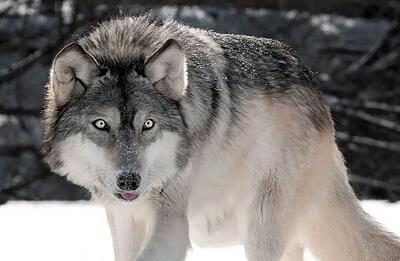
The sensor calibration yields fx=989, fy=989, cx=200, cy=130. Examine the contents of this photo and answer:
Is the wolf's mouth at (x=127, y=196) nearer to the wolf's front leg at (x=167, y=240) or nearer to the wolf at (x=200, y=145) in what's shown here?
the wolf at (x=200, y=145)

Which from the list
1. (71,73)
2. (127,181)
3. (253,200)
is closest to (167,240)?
(127,181)

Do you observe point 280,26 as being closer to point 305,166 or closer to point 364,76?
point 364,76

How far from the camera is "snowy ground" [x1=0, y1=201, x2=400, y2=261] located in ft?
22.8

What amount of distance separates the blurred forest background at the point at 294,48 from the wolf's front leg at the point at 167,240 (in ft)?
28.4

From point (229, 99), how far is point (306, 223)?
38.5 inches

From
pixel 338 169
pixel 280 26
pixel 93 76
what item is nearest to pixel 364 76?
pixel 280 26

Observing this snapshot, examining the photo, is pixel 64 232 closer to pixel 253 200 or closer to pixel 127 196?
pixel 253 200

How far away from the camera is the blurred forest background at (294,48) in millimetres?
14344

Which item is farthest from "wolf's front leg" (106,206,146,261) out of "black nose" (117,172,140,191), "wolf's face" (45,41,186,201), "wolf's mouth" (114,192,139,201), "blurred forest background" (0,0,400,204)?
"blurred forest background" (0,0,400,204)

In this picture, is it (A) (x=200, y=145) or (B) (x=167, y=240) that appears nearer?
(B) (x=167, y=240)

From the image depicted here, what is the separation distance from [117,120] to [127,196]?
14.2 inches

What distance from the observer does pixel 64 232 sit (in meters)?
7.77

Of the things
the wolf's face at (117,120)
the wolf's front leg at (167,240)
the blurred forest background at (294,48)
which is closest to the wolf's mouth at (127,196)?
the wolf's face at (117,120)

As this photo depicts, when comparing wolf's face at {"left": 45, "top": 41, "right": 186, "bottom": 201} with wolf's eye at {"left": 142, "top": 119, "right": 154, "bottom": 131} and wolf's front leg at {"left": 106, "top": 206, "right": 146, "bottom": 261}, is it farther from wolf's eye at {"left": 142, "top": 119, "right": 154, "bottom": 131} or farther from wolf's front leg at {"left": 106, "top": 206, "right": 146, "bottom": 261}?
wolf's front leg at {"left": 106, "top": 206, "right": 146, "bottom": 261}
